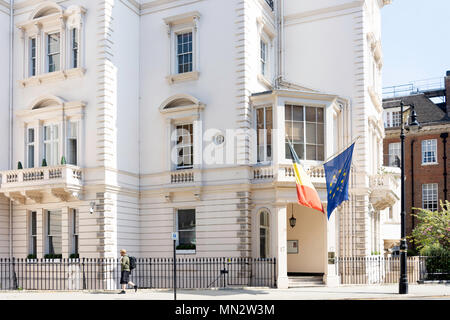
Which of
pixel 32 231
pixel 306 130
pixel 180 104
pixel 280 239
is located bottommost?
pixel 280 239

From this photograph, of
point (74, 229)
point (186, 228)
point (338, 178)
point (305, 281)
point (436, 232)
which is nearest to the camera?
point (338, 178)

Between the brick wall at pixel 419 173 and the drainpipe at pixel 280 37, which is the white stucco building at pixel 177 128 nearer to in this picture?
the drainpipe at pixel 280 37

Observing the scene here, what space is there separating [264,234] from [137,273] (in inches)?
254

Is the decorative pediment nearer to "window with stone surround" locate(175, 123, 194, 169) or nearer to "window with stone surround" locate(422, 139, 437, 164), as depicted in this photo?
"window with stone surround" locate(175, 123, 194, 169)

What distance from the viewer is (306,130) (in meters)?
28.0

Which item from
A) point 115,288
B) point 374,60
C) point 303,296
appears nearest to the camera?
point 303,296

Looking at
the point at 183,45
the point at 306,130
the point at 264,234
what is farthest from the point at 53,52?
the point at 264,234

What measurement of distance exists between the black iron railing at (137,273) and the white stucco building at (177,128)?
60 centimetres

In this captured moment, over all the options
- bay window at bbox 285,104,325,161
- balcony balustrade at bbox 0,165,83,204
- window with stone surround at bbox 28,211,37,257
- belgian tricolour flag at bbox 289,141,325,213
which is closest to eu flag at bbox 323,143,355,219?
belgian tricolour flag at bbox 289,141,325,213

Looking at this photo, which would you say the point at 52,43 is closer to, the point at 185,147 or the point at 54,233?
the point at 185,147

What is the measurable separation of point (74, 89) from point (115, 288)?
9.49 metres

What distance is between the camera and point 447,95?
50.4 meters

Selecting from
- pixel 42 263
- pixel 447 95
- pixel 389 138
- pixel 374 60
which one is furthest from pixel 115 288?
pixel 447 95

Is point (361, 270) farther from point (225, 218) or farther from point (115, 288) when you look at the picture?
point (115, 288)
